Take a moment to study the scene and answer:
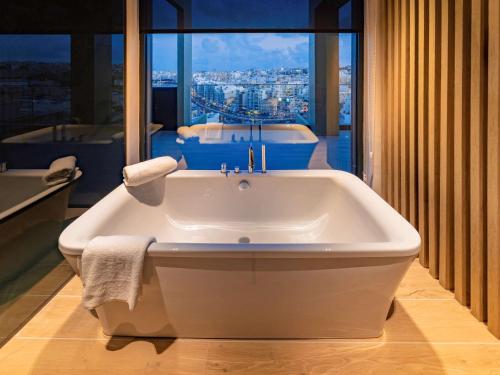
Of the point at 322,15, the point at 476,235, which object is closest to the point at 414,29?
the point at 322,15

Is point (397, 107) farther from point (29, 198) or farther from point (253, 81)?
point (29, 198)

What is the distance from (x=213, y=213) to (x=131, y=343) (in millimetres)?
1409

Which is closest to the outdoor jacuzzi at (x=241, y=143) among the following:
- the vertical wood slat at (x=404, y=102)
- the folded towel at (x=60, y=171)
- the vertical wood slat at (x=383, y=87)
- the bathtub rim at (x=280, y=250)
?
the vertical wood slat at (x=383, y=87)

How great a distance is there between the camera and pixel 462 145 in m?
2.34

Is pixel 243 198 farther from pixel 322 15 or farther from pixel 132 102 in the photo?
pixel 322 15

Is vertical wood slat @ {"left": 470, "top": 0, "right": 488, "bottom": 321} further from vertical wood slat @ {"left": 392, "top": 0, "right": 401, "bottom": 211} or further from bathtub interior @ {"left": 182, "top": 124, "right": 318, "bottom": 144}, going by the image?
bathtub interior @ {"left": 182, "top": 124, "right": 318, "bottom": 144}

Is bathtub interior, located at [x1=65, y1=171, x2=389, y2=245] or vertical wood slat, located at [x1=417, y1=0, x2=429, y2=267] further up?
vertical wood slat, located at [x1=417, y1=0, x2=429, y2=267]

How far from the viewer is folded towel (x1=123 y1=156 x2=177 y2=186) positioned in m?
2.92

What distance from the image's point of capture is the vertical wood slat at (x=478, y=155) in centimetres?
213

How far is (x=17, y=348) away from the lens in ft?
6.70

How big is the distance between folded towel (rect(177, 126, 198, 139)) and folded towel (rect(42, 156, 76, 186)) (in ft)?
4.90

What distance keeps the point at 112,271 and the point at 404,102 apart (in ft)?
6.98

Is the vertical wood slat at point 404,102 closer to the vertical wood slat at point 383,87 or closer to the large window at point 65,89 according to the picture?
the vertical wood slat at point 383,87

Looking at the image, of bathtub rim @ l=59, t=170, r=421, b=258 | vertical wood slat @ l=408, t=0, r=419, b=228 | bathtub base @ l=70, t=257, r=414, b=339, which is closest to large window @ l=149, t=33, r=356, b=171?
vertical wood slat @ l=408, t=0, r=419, b=228
